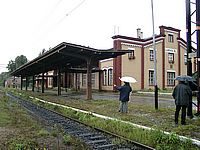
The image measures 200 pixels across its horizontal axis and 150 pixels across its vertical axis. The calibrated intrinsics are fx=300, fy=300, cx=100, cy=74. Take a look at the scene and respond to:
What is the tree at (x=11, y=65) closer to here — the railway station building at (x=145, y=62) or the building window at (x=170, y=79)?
the railway station building at (x=145, y=62)

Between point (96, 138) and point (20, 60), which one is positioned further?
point (20, 60)

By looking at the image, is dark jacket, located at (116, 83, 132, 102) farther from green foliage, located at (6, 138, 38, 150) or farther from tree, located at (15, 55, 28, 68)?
tree, located at (15, 55, 28, 68)

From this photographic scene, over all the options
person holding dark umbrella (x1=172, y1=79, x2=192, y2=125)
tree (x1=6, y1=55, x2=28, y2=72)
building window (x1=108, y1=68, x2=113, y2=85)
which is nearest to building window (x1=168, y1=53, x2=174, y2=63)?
building window (x1=108, y1=68, x2=113, y2=85)

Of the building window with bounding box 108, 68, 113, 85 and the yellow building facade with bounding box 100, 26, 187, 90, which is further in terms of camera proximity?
the building window with bounding box 108, 68, 113, 85

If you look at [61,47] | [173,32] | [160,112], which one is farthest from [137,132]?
[173,32]

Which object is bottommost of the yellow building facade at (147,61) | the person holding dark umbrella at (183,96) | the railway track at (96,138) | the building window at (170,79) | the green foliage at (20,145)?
the railway track at (96,138)

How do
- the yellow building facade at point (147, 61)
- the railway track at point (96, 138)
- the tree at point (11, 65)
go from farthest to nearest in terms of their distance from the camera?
the tree at point (11, 65) → the yellow building facade at point (147, 61) → the railway track at point (96, 138)

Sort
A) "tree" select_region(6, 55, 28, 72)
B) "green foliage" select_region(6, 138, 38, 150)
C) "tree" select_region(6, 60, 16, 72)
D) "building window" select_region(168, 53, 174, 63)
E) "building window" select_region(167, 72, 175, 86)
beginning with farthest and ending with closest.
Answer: "tree" select_region(6, 60, 16, 72), "tree" select_region(6, 55, 28, 72), "building window" select_region(168, 53, 174, 63), "building window" select_region(167, 72, 175, 86), "green foliage" select_region(6, 138, 38, 150)

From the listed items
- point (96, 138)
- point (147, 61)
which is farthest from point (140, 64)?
point (96, 138)

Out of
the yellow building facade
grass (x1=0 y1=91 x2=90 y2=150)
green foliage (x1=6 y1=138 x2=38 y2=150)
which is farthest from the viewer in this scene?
the yellow building facade

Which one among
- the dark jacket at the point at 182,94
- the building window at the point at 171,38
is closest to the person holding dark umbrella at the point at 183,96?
the dark jacket at the point at 182,94

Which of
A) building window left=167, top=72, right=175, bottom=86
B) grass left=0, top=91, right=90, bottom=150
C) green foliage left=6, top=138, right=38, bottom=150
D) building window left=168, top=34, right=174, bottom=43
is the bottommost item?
grass left=0, top=91, right=90, bottom=150

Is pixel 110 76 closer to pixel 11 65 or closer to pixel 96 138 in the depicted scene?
pixel 96 138

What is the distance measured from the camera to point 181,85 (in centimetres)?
1127
